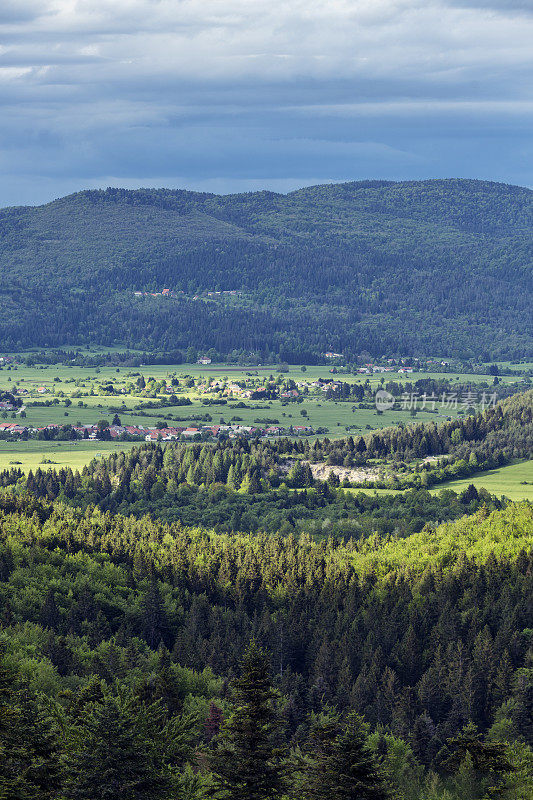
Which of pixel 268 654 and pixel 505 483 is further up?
pixel 268 654

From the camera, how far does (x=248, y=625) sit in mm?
102500

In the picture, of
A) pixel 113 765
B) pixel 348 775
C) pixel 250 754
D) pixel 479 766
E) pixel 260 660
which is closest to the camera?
pixel 348 775

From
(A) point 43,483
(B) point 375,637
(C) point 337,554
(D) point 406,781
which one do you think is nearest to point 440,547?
(C) point 337,554

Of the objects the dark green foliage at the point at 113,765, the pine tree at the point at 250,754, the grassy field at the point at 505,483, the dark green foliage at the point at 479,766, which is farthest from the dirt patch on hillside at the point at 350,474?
the dark green foliage at the point at 113,765

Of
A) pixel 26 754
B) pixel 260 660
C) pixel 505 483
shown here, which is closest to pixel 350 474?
pixel 505 483

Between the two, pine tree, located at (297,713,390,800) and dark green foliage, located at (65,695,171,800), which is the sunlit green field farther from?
dark green foliage, located at (65,695,171,800)

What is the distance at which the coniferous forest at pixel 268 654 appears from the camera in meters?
44.0

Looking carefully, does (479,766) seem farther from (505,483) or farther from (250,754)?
(505,483)

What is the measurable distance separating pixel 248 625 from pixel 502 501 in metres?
72.8

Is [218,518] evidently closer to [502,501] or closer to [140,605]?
[502,501]

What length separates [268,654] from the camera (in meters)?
90.2

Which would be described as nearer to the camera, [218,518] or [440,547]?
[440,547]

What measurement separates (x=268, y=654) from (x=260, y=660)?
→ 44093 mm

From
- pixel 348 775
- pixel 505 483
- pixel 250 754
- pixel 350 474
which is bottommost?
pixel 350 474
